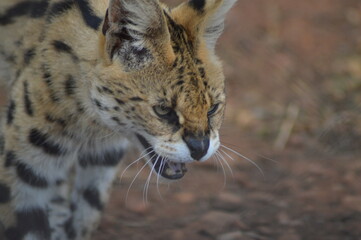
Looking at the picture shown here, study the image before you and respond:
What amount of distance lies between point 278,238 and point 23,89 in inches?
74.3

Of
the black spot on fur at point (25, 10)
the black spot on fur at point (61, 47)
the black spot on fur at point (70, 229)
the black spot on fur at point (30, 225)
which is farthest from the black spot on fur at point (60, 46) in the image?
the black spot on fur at point (70, 229)

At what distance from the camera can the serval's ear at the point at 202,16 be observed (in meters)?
4.25

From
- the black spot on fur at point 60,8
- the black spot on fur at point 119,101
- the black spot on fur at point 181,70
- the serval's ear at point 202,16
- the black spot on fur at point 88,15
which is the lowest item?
the black spot on fur at point 119,101

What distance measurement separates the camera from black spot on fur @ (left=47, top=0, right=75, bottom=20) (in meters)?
4.46

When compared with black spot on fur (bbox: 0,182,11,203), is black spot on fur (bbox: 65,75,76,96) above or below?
above

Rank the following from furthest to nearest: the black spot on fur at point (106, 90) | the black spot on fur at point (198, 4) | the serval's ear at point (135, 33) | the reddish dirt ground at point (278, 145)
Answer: the reddish dirt ground at point (278, 145)
the black spot on fur at point (198, 4)
the black spot on fur at point (106, 90)
the serval's ear at point (135, 33)

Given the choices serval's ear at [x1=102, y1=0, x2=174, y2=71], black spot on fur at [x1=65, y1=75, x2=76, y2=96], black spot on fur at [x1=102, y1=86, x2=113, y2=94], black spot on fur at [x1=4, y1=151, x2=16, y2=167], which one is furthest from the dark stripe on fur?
serval's ear at [x1=102, y1=0, x2=174, y2=71]

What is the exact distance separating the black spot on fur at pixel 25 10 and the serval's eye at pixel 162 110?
1.00m

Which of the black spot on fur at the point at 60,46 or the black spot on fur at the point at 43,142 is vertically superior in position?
the black spot on fur at the point at 60,46

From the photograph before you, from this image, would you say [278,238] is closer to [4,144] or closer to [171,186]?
[171,186]

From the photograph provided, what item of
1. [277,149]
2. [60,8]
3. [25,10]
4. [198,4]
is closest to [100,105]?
[60,8]

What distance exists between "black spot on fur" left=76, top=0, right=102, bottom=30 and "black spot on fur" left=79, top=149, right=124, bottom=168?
2.99 feet

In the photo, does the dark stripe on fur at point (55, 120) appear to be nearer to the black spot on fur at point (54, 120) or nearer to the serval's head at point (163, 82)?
the black spot on fur at point (54, 120)

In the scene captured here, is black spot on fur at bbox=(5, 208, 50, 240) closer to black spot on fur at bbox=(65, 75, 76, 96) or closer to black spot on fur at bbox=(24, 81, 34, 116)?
black spot on fur at bbox=(24, 81, 34, 116)
